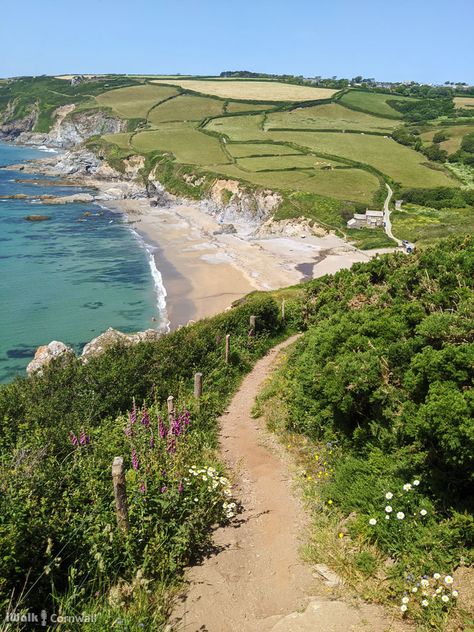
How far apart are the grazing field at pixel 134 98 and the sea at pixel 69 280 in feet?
267

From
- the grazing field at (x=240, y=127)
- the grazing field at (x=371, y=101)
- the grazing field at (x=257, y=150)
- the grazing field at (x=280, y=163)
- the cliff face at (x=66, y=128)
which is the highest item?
the grazing field at (x=371, y=101)

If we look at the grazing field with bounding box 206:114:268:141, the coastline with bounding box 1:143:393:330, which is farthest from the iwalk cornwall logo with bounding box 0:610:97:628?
the grazing field with bounding box 206:114:268:141

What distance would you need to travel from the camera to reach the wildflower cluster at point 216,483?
354 inches

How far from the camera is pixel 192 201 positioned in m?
78.8

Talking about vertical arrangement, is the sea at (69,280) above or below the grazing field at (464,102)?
below

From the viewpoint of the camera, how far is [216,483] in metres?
9.02

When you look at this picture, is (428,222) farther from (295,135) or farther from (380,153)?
(295,135)

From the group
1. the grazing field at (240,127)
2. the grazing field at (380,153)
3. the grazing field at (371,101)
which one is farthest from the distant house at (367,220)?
the grazing field at (371,101)

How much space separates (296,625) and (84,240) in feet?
187

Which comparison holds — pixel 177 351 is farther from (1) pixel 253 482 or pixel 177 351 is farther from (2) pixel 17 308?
(2) pixel 17 308

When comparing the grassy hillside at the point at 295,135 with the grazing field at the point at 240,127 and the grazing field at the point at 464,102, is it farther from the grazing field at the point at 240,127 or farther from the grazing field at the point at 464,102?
the grazing field at the point at 464,102

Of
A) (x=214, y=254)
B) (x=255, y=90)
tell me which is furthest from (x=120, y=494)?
(x=255, y=90)

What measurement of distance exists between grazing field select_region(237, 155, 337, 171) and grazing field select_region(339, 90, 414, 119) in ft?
228

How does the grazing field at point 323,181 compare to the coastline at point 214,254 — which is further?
the grazing field at point 323,181
